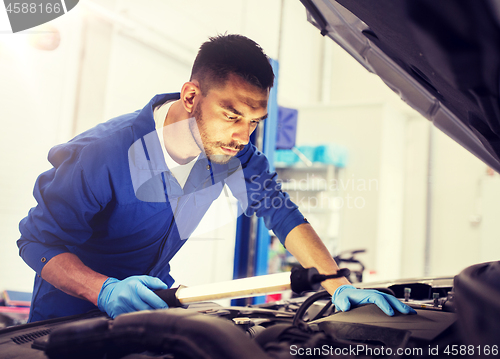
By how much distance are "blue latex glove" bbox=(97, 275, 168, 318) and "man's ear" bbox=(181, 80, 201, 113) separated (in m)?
0.64

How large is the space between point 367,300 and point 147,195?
0.80 meters

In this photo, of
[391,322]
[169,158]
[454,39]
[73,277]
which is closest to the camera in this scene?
[454,39]

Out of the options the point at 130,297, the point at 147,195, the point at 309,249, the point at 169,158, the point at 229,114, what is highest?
the point at 229,114

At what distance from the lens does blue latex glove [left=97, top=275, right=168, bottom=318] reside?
956 mm

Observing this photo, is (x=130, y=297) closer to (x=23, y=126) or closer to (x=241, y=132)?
(x=241, y=132)

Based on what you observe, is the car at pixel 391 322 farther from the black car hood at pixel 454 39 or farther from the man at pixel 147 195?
the man at pixel 147 195

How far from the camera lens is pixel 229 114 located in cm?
125

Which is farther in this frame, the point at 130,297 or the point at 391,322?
the point at 130,297

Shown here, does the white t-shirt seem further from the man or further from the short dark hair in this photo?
the short dark hair

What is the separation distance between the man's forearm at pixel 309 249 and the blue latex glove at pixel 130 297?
0.58 metres

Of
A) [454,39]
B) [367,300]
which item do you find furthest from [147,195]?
[454,39]

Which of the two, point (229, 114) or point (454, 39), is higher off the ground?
point (229, 114)

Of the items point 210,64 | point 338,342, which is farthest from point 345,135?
point 338,342

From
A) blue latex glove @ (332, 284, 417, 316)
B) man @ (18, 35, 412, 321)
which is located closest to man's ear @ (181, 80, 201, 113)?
man @ (18, 35, 412, 321)
